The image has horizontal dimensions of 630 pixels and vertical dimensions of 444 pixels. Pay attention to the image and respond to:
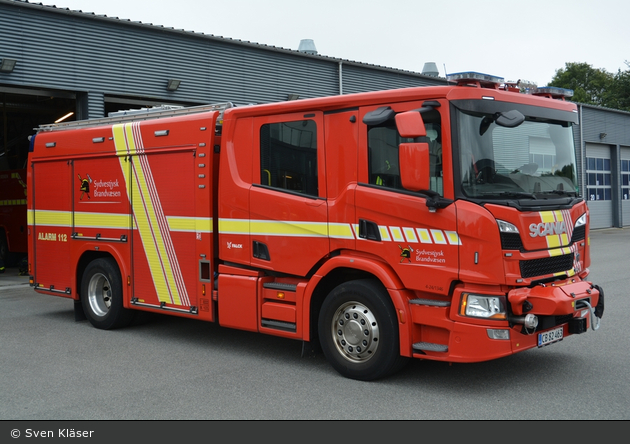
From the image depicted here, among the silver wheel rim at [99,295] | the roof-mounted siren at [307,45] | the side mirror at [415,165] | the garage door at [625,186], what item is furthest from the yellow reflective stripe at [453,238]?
the garage door at [625,186]

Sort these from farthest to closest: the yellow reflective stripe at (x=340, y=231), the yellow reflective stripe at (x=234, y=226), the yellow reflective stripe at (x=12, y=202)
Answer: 1. the yellow reflective stripe at (x=12, y=202)
2. the yellow reflective stripe at (x=234, y=226)
3. the yellow reflective stripe at (x=340, y=231)

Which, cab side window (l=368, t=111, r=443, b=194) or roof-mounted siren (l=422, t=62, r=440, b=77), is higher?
roof-mounted siren (l=422, t=62, r=440, b=77)

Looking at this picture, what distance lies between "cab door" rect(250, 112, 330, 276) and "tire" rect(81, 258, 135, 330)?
8.98ft

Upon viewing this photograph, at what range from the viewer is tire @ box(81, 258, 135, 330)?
30.3ft

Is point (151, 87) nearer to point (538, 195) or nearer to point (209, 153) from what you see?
point (209, 153)

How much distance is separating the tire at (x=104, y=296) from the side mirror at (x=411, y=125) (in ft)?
16.6

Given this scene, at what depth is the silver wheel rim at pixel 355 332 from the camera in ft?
21.0

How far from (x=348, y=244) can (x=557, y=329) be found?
84.8 inches

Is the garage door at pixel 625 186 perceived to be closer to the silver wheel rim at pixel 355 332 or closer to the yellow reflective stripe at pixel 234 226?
the yellow reflective stripe at pixel 234 226

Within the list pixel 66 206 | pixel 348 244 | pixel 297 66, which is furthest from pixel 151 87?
pixel 348 244

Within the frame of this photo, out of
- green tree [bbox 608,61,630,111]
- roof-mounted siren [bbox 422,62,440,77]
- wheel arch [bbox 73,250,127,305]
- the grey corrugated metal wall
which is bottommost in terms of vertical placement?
wheel arch [bbox 73,250,127,305]

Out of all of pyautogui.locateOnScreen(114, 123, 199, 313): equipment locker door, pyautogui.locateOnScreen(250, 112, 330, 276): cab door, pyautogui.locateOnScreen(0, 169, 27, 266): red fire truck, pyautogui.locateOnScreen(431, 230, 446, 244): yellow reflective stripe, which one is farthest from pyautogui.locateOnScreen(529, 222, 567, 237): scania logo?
pyautogui.locateOnScreen(0, 169, 27, 266): red fire truck

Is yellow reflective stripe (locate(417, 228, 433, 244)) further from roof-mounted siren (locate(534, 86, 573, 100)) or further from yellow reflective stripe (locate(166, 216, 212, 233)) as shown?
yellow reflective stripe (locate(166, 216, 212, 233))

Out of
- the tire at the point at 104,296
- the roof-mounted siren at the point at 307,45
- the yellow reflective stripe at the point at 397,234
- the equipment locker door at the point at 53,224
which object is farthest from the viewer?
the roof-mounted siren at the point at 307,45
